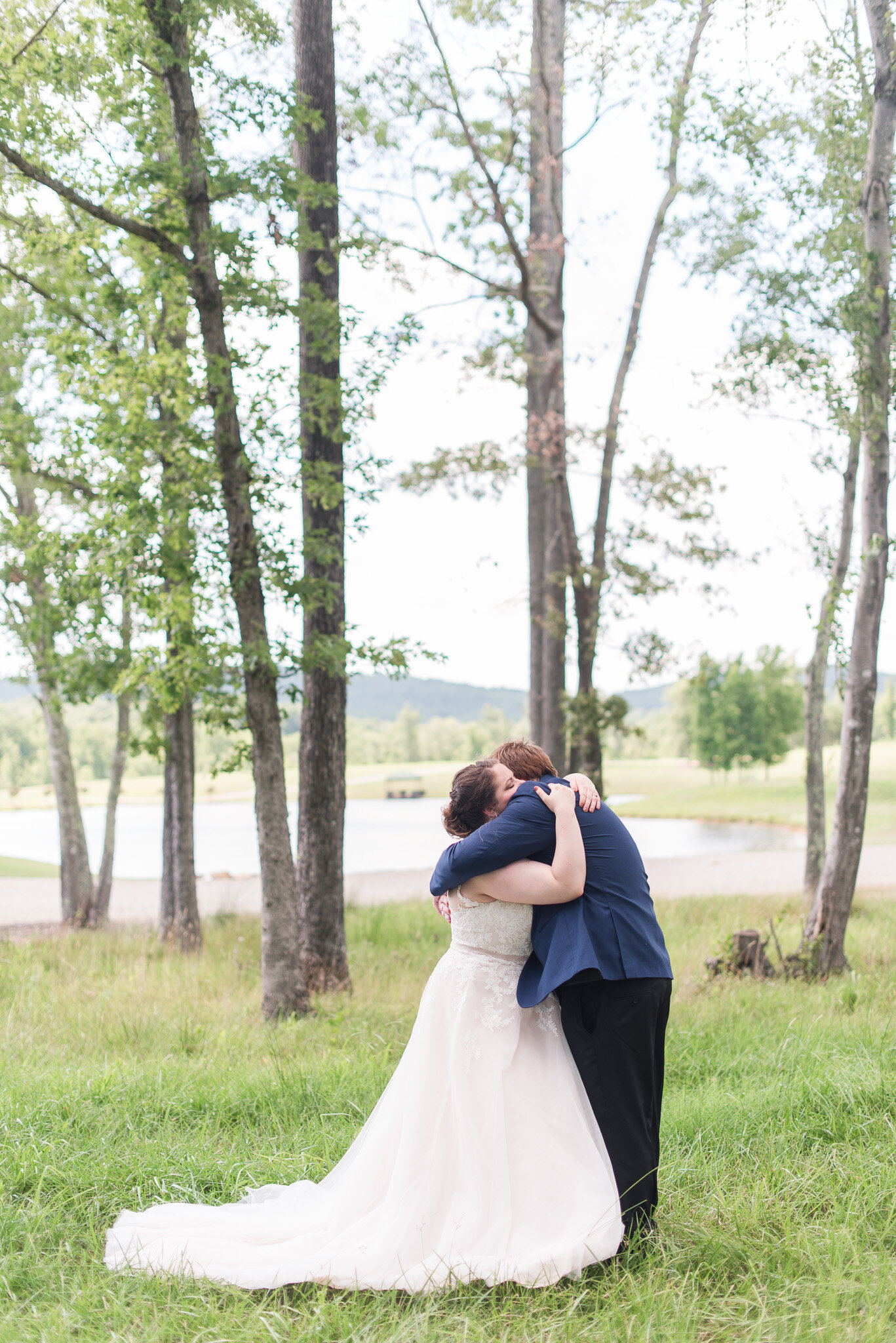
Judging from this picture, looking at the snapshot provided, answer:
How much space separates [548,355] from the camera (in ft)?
37.4

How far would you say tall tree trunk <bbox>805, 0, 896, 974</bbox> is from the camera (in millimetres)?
7766

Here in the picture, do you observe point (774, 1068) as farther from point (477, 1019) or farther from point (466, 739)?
point (466, 739)

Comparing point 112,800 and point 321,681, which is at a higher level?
point 321,681

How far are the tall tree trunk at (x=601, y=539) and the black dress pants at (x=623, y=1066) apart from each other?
7851 mm

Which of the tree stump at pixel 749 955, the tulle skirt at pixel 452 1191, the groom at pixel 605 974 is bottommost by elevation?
the tree stump at pixel 749 955

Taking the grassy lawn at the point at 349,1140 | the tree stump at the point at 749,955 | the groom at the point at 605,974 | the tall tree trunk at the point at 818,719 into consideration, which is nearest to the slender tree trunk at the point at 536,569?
the tall tree trunk at the point at 818,719

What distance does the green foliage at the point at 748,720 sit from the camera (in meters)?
49.3

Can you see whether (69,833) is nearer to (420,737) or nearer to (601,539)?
(601,539)

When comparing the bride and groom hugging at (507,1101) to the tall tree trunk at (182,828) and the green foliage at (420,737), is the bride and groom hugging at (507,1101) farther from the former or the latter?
the green foliage at (420,737)

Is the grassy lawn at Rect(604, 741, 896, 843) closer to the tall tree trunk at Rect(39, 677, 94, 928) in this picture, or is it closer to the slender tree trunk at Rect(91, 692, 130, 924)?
the slender tree trunk at Rect(91, 692, 130, 924)

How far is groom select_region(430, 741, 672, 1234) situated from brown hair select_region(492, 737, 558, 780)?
0.62 feet

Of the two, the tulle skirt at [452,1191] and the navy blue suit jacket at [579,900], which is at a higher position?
the navy blue suit jacket at [579,900]

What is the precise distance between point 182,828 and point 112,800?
11.8 ft

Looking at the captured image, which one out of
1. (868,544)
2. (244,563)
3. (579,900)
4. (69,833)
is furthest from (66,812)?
(579,900)
